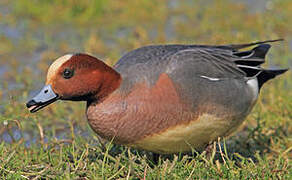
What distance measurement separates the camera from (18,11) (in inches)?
286

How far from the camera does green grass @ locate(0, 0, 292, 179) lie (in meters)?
3.24

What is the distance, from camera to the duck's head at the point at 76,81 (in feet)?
10.2

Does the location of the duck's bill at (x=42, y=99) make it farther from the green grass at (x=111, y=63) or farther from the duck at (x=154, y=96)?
the green grass at (x=111, y=63)

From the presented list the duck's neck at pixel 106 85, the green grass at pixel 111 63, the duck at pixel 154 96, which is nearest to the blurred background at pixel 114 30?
the green grass at pixel 111 63

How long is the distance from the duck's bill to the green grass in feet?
1.23

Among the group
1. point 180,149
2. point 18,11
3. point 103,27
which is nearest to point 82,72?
point 180,149

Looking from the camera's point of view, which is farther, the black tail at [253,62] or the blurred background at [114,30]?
the blurred background at [114,30]

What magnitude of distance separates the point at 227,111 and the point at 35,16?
4.24m

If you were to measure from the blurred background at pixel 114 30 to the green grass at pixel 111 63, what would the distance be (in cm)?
1

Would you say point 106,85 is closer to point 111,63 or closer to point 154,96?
point 154,96

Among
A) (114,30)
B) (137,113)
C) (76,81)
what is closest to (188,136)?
(137,113)

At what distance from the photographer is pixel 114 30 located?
6871mm

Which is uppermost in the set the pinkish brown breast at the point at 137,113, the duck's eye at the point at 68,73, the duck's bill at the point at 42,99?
the duck's eye at the point at 68,73

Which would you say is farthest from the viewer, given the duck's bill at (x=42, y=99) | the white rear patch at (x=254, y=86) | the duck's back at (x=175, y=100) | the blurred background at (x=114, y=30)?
the blurred background at (x=114, y=30)
